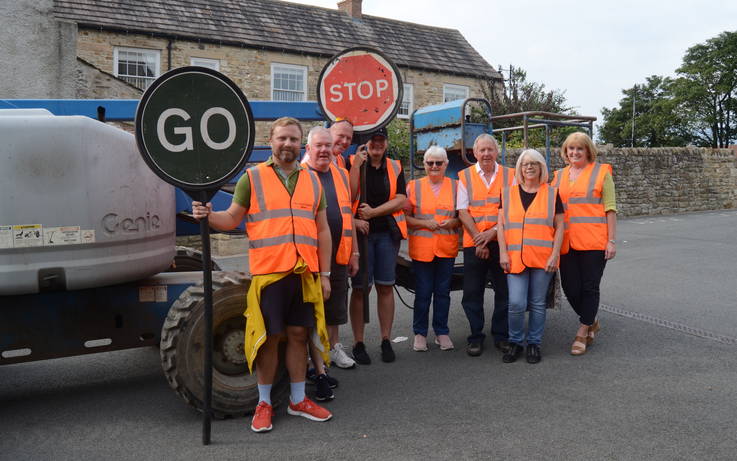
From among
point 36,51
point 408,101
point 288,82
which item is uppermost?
point 288,82

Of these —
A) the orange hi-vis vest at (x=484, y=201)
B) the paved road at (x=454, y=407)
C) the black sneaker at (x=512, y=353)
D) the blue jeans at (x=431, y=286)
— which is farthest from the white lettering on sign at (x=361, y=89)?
the black sneaker at (x=512, y=353)

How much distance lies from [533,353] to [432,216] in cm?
143

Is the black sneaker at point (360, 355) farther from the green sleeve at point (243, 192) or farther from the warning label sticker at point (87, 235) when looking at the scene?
the warning label sticker at point (87, 235)

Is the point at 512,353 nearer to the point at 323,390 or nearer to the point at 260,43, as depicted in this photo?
the point at 323,390

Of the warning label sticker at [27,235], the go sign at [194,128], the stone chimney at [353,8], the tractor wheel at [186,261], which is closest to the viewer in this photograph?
the go sign at [194,128]

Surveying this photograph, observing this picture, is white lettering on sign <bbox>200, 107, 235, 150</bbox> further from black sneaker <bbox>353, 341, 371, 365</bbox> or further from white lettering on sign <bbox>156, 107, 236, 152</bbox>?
black sneaker <bbox>353, 341, 371, 365</bbox>

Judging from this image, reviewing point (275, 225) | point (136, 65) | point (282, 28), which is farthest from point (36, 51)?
point (282, 28)

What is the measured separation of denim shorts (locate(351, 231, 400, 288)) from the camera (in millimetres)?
5039

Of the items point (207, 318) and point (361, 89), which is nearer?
point (207, 318)

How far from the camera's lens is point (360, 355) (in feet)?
16.7

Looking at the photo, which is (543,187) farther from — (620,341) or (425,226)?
(620,341)

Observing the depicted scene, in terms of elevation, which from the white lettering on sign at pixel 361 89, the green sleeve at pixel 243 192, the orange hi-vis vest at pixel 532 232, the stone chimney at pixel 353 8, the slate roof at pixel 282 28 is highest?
the stone chimney at pixel 353 8

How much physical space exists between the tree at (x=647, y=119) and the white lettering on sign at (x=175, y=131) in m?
58.4

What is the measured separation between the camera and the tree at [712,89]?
51.6 meters
